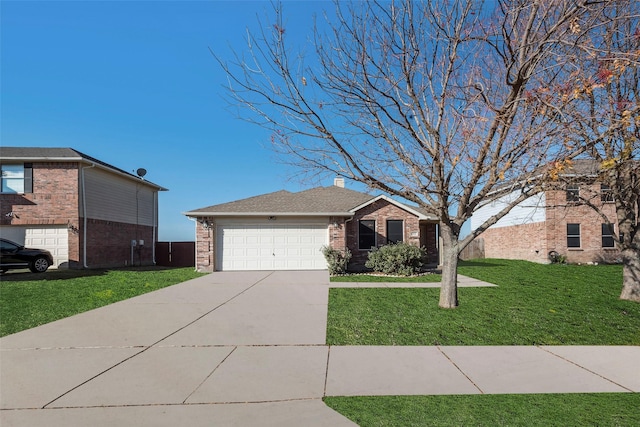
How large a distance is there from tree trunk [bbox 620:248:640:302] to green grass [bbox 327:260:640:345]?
1.00 feet

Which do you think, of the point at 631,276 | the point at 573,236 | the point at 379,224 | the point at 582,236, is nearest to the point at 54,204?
the point at 379,224

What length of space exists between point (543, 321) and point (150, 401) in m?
7.11

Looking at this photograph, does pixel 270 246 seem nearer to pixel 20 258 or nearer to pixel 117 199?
pixel 20 258

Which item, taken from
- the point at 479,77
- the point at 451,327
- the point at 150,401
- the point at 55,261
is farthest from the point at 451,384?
the point at 55,261

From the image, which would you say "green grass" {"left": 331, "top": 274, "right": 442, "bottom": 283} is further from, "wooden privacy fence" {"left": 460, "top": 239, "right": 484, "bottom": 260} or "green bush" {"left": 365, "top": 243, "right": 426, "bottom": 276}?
"wooden privacy fence" {"left": 460, "top": 239, "right": 484, "bottom": 260}

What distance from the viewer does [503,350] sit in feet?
20.0

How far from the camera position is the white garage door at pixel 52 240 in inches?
711

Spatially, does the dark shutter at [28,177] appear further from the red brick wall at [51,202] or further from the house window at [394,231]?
the house window at [394,231]

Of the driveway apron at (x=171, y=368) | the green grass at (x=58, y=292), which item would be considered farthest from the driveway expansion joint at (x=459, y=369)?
the green grass at (x=58, y=292)

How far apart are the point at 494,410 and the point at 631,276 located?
27.2 ft

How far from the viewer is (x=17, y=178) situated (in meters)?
18.2

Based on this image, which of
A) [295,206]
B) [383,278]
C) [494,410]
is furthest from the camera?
[295,206]

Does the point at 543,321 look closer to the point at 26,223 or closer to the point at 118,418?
the point at 118,418

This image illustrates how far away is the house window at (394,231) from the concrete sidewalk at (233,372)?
10626mm
